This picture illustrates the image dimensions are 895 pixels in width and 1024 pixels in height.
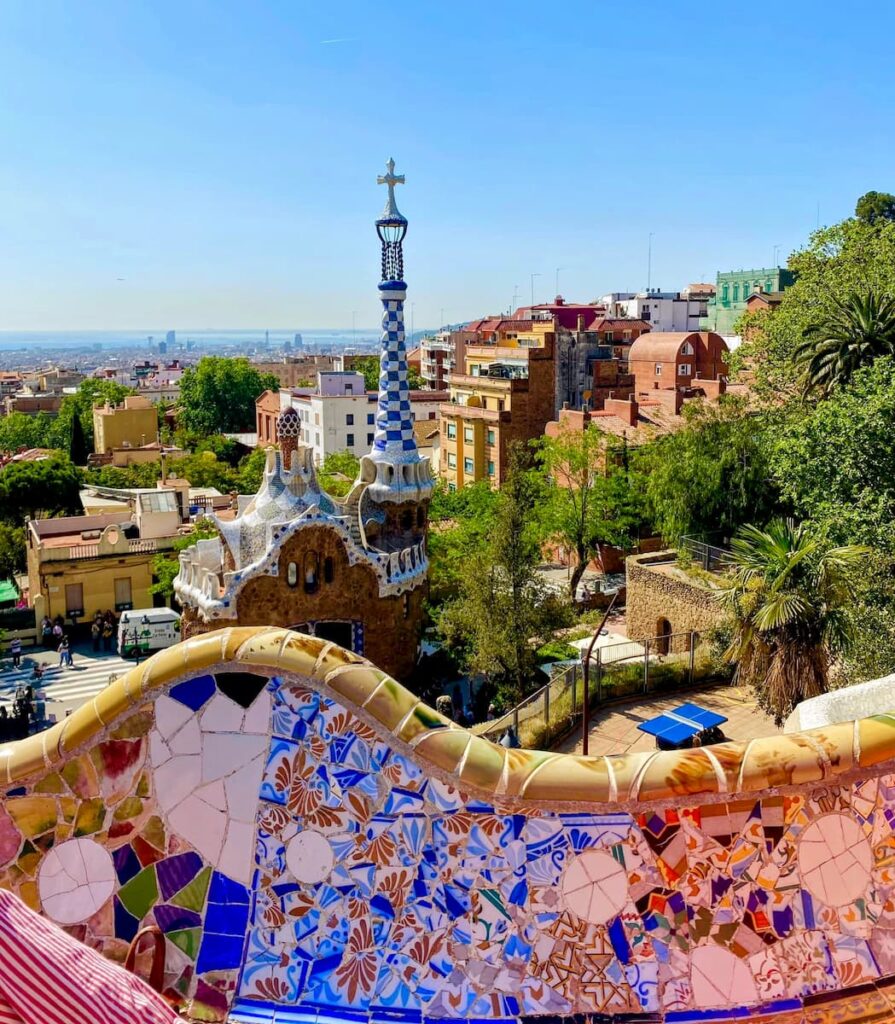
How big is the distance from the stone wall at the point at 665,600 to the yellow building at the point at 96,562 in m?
15.0

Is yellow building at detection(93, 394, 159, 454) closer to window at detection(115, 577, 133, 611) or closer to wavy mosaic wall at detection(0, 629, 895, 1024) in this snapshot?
window at detection(115, 577, 133, 611)

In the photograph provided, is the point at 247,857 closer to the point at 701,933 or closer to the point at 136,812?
the point at 136,812

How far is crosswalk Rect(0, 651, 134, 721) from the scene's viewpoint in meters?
21.7

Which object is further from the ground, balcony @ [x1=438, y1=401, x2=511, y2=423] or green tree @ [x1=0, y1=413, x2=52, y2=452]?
balcony @ [x1=438, y1=401, x2=511, y2=423]

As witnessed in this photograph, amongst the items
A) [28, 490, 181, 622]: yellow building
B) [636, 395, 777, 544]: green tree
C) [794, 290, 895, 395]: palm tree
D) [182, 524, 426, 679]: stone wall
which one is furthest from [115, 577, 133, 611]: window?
[794, 290, 895, 395]: palm tree

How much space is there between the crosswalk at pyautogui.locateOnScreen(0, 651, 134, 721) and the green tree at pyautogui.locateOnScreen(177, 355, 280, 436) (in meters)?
50.4

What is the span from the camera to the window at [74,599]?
2770 centimetres

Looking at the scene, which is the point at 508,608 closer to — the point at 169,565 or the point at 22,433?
the point at 169,565

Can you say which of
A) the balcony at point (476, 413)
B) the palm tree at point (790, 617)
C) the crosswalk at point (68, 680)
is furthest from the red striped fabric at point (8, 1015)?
the balcony at point (476, 413)

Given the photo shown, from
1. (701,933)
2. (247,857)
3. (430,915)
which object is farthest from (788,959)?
(247,857)

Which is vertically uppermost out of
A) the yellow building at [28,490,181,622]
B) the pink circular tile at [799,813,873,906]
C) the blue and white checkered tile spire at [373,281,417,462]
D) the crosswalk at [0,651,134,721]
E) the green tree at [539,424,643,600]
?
the blue and white checkered tile spire at [373,281,417,462]

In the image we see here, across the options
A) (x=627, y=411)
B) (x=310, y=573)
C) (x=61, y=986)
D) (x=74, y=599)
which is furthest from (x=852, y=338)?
(x=74, y=599)

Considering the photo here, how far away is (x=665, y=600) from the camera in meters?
19.3

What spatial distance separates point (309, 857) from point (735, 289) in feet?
214
